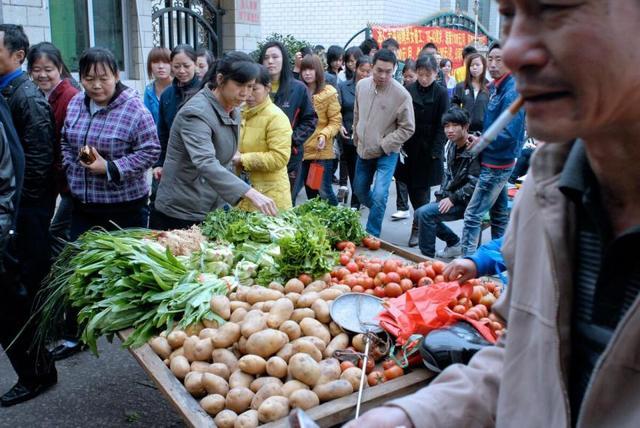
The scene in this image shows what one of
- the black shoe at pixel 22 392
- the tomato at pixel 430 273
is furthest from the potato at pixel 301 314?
the black shoe at pixel 22 392

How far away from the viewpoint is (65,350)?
4.54 m

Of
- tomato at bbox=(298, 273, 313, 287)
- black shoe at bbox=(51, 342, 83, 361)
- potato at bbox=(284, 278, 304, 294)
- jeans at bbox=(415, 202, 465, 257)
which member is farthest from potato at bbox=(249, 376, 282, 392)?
jeans at bbox=(415, 202, 465, 257)

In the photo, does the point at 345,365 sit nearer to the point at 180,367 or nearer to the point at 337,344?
the point at 337,344

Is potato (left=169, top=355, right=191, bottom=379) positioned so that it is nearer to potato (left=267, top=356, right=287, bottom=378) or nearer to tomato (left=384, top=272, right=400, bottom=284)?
potato (left=267, top=356, right=287, bottom=378)

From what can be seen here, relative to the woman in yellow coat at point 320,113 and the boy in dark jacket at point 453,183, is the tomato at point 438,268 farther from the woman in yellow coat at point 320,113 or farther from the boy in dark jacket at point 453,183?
the woman in yellow coat at point 320,113

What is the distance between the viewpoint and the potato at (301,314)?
9.70 ft

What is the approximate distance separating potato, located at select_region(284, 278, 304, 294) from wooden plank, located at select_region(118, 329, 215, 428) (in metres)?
0.79

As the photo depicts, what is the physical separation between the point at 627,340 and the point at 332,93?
22.4ft

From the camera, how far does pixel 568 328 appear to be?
1080 millimetres

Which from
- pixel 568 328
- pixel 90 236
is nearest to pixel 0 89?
pixel 90 236

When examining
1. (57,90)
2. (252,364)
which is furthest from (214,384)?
(57,90)

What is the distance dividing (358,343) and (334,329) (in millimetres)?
189

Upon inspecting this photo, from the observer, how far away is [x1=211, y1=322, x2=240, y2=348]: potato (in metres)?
2.83

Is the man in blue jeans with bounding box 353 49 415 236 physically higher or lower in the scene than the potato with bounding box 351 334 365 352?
higher
